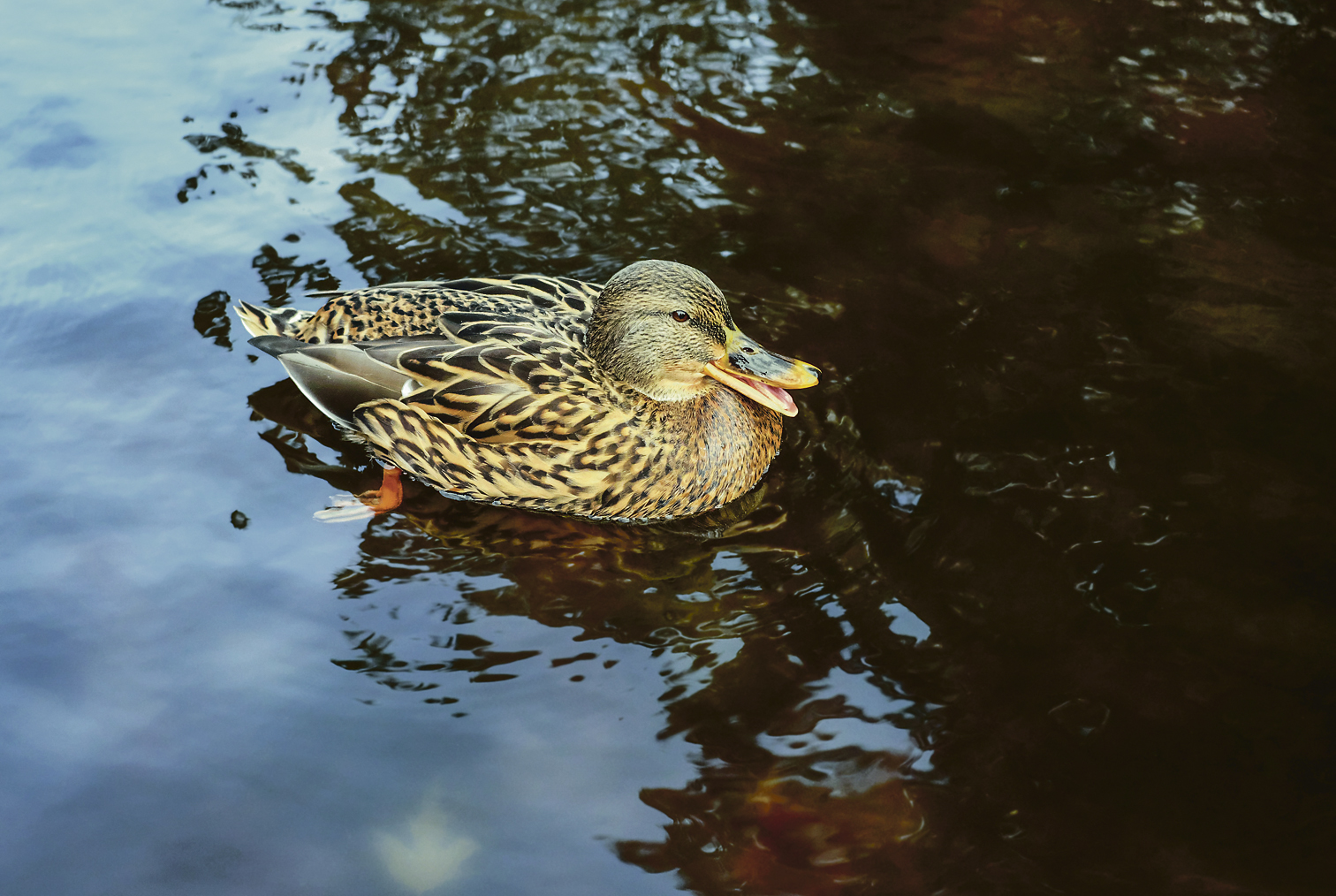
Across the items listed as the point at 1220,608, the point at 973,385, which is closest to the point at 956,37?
the point at 973,385

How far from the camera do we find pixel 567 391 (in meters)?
4.64

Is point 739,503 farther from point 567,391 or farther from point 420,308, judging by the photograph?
point 420,308

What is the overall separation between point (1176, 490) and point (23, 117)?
739 centimetres

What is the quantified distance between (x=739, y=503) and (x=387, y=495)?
1672 mm

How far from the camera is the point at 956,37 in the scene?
754cm

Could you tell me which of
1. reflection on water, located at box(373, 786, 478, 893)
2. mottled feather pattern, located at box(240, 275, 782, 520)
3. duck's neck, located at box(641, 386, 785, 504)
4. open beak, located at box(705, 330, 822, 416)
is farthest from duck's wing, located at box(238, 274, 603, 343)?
reflection on water, located at box(373, 786, 478, 893)

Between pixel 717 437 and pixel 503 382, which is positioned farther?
pixel 717 437

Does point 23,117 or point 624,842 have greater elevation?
point 23,117

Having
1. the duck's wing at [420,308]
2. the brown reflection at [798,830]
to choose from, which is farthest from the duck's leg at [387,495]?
the brown reflection at [798,830]

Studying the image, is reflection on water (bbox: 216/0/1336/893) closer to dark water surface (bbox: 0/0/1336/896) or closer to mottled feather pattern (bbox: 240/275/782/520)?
dark water surface (bbox: 0/0/1336/896)

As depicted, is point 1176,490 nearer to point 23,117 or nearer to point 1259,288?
point 1259,288

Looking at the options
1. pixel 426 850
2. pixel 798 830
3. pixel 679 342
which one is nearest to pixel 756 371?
pixel 679 342

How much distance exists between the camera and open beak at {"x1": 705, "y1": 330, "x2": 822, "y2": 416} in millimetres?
4570

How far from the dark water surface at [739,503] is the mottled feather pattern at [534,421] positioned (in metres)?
0.21
